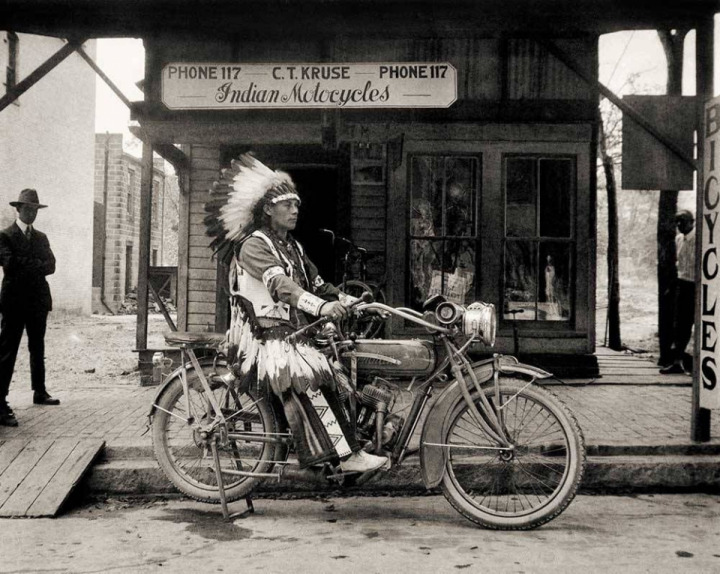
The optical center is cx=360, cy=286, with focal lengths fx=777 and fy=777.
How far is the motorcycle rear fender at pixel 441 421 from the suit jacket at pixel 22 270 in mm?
4041

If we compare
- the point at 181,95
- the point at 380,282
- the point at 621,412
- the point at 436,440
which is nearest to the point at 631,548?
the point at 436,440

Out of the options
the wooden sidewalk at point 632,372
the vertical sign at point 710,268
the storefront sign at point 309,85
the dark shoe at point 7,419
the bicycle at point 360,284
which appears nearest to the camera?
the vertical sign at point 710,268

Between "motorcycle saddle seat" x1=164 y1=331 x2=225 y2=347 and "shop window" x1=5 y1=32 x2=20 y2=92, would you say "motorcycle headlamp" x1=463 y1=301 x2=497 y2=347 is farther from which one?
"shop window" x1=5 y1=32 x2=20 y2=92

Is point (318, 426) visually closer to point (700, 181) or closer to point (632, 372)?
point (700, 181)

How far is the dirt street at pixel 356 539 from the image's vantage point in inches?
145

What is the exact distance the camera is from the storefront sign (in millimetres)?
6137

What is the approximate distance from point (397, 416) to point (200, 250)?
20.2 ft

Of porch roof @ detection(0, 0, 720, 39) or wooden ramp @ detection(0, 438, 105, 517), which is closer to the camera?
wooden ramp @ detection(0, 438, 105, 517)

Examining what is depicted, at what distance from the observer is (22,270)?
21.9ft

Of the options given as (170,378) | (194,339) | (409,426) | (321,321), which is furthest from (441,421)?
(170,378)

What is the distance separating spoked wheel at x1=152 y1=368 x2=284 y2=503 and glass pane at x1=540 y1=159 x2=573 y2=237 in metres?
5.18

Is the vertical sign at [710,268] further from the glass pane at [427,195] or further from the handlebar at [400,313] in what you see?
the glass pane at [427,195]

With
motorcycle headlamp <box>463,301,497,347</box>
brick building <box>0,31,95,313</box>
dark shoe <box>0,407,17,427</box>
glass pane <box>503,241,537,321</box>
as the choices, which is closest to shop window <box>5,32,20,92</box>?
brick building <box>0,31,95,313</box>

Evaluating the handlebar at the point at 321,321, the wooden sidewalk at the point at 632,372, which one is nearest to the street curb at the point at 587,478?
the handlebar at the point at 321,321
